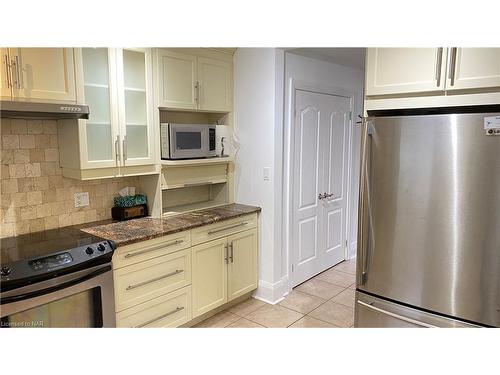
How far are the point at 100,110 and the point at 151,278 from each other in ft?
3.91

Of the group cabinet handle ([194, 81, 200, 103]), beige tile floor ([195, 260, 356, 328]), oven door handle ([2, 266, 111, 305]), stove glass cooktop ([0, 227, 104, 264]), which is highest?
cabinet handle ([194, 81, 200, 103])

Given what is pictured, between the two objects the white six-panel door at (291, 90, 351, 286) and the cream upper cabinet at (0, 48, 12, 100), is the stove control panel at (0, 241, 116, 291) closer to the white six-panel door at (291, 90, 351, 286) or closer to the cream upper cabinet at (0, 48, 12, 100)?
the cream upper cabinet at (0, 48, 12, 100)

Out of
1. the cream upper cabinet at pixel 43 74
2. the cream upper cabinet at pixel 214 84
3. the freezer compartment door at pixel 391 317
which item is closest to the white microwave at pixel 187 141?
the cream upper cabinet at pixel 214 84

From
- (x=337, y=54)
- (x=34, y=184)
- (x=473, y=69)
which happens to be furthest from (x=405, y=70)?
(x=34, y=184)

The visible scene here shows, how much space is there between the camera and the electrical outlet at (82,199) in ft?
8.50

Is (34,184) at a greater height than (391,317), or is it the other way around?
(34,184)

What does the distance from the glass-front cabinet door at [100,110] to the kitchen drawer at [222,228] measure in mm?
784

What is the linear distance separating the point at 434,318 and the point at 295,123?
6.80 feet

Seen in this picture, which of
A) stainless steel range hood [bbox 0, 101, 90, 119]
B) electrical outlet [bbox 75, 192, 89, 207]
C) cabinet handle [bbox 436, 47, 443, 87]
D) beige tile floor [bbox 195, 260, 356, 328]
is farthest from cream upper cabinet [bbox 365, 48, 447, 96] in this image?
electrical outlet [bbox 75, 192, 89, 207]

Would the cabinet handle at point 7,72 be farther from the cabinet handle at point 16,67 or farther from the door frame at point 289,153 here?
the door frame at point 289,153

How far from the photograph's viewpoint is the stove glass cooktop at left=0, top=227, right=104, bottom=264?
192 centimetres

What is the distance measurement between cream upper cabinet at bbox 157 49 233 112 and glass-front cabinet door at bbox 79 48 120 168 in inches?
15.1

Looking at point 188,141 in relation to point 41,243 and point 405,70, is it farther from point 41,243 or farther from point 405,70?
point 405,70

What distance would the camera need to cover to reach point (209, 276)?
283 cm
